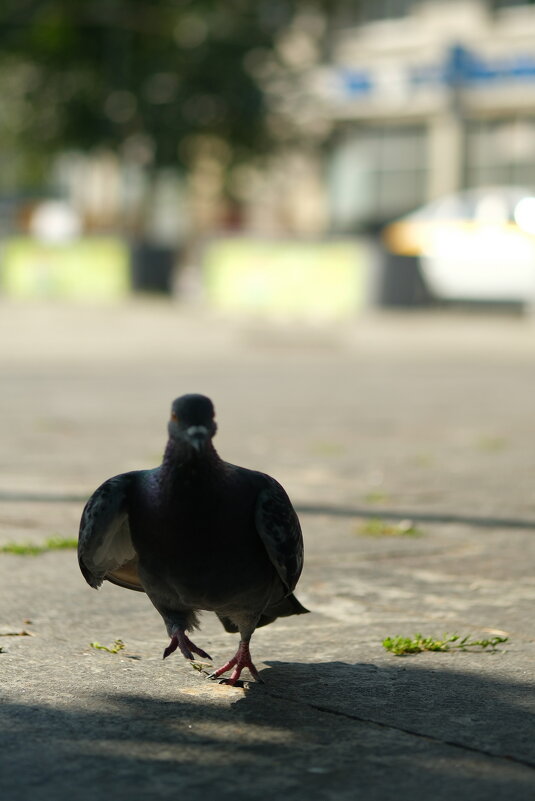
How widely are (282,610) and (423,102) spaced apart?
34470mm

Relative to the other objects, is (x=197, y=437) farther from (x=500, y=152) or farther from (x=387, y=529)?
(x=500, y=152)

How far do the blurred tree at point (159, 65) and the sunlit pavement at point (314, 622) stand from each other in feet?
94.8

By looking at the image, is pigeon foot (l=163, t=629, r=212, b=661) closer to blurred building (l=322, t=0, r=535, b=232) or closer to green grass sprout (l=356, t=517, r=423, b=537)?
green grass sprout (l=356, t=517, r=423, b=537)

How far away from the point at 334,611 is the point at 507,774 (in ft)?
5.84

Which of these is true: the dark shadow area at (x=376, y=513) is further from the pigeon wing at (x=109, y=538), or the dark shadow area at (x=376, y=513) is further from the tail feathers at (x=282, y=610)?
the pigeon wing at (x=109, y=538)

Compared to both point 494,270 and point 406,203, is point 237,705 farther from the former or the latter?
point 406,203

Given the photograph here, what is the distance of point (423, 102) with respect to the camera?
37094 mm

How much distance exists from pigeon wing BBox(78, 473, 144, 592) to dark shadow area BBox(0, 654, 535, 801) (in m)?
0.36

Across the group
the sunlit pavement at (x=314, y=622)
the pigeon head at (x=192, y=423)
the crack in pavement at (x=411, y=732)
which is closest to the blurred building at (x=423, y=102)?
the sunlit pavement at (x=314, y=622)

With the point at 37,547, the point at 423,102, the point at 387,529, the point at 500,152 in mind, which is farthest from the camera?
the point at 423,102

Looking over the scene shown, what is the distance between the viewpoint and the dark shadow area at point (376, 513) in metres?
6.80

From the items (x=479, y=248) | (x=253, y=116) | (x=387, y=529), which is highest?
(x=253, y=116)

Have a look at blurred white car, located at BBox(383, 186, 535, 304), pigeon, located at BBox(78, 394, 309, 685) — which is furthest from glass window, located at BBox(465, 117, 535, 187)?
pigeon, located at BBox(78, 394, 309, 685)

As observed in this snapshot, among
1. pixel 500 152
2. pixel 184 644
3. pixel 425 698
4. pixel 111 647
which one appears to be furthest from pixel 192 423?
pixel 500 152
